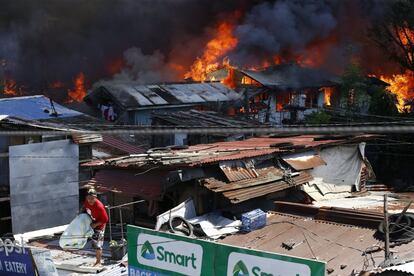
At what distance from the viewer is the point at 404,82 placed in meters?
46.9

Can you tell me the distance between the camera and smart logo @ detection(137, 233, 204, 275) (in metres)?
8.77

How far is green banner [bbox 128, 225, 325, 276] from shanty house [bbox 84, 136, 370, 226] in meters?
3.67

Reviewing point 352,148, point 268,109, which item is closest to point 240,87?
point 268,109

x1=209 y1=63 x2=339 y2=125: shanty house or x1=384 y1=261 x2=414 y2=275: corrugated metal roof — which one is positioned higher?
x1=209 y1=63 x2=339 y2=125: shanty house

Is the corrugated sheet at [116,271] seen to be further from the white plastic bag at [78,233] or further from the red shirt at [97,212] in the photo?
the white plastic bag at [78,233]

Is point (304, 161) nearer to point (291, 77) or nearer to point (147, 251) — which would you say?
point (147, 251)

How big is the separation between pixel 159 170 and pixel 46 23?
4197 cm

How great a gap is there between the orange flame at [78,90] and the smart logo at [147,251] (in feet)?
126

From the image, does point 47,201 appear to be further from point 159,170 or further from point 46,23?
point 46,23

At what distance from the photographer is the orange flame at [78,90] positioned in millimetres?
47237

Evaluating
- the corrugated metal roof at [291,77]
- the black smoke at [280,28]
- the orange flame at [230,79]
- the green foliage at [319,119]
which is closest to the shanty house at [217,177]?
the green foliage at [319,119]

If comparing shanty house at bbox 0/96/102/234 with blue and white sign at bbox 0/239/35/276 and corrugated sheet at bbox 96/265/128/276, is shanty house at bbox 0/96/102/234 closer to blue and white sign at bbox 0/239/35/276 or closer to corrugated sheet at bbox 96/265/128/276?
blue and white sign at bbox 0/239/35/276

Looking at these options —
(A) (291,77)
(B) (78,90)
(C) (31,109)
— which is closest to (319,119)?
(A) (291,77)

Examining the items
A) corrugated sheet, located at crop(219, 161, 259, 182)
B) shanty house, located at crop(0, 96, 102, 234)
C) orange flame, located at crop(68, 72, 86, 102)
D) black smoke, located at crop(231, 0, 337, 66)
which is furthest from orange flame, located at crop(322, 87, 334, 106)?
corrugated sheet, located at crop(219, 161, 259, 182)
